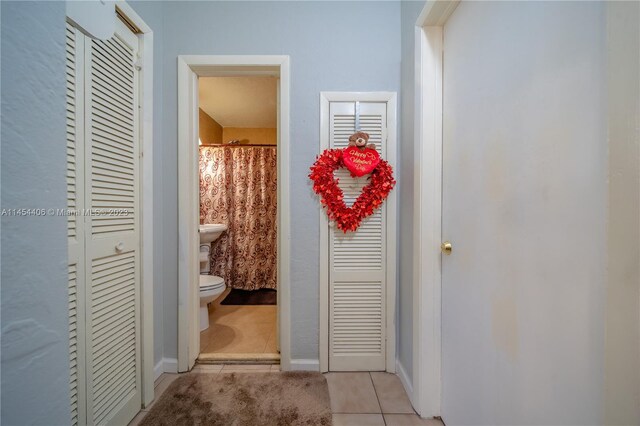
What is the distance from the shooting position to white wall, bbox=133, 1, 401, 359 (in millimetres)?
1595

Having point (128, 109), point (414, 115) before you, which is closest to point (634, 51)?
point (414, 115)

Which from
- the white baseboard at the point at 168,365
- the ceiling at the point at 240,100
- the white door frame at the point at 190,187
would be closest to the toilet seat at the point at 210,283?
the white door frame at the point at 190,187

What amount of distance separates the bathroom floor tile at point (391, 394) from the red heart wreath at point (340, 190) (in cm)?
93

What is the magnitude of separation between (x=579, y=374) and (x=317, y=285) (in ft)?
3.92

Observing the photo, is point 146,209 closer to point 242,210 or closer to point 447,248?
point 447,248

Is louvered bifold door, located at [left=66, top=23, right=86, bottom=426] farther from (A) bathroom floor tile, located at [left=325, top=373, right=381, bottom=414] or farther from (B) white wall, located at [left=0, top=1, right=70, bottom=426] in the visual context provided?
(A) bathroom floor tile, located at [left=325, top=373, right=381, bottom=414]

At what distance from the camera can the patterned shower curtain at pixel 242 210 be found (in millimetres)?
3166

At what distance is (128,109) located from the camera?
125cm

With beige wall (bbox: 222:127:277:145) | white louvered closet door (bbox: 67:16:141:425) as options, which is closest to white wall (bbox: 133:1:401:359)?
white louvered closet door (bbox: 67:16:141:425)

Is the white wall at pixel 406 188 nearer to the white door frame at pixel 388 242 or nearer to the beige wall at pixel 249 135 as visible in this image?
the white door frame at pixel 388 242

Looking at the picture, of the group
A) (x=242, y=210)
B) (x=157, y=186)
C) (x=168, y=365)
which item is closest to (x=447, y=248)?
(x=157, y=186)

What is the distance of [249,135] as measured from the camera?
13.1ft

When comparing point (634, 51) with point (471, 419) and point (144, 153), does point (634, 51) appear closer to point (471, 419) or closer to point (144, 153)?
point (471, 419)

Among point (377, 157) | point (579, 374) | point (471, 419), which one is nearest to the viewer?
point (579, 374)
